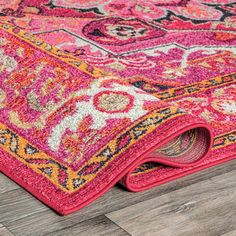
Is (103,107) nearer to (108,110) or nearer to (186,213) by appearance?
(108,110)

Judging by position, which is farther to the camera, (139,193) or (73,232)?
(139,193)

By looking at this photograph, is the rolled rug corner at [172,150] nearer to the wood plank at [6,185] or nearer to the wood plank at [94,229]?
the wood plank at [94,229]

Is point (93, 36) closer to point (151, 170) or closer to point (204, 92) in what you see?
point (204, 92)

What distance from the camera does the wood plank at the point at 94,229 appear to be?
137cm

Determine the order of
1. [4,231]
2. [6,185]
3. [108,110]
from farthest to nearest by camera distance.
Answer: [108,110] → [6,185] → [4,231]

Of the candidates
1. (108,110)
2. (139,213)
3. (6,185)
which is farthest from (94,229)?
(108,110)

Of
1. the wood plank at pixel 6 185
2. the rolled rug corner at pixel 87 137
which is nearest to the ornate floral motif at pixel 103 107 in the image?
the rolled rug corner at pixel 87 137

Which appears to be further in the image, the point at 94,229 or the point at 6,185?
the point at 6,185

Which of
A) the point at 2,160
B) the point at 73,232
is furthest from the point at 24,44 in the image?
the point at 73,232

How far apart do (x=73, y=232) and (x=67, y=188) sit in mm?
148

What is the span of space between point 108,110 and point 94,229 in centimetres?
36

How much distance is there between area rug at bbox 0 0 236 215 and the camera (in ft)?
5.02

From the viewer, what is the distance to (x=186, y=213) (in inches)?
57.5

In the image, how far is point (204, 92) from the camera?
2.11 m
